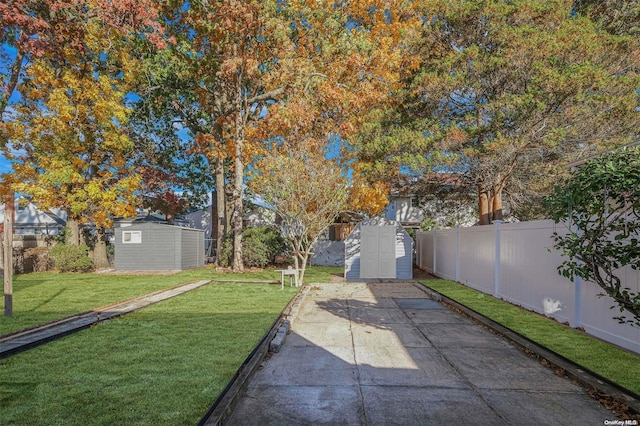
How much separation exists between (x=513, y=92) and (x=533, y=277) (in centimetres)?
851

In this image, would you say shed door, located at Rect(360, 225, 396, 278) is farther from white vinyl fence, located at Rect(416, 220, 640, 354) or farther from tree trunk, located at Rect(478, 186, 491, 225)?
tree trunk, located at Rect(478, 186, 491, 225)

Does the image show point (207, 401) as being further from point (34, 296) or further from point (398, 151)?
point (398, 151)

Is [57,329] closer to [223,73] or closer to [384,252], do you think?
[384,252]

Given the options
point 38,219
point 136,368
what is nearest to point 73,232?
point 38,219

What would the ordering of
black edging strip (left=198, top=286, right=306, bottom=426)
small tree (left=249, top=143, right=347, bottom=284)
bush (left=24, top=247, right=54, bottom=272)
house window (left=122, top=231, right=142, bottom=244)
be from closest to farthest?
black edging strip (left=198, top=286, right=306, bottom=426), small tree (left=249, top=143, right=347, bottom=284), bush (left=24, top=247, right=54, bottom=272), house window (left=122, top=231, right=142, bottom=244)

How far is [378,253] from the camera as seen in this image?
1498cm

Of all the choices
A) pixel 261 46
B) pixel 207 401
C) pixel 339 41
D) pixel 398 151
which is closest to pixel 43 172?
pixel 261 46

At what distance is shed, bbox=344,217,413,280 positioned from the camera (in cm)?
1484

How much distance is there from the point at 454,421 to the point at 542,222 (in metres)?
5.26

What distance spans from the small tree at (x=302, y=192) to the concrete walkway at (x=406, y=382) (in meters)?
5.75

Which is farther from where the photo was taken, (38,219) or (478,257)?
(38,219)

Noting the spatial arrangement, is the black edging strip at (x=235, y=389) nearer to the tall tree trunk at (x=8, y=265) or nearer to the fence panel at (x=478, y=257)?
the tall tree trunk at (x=8, y=265)

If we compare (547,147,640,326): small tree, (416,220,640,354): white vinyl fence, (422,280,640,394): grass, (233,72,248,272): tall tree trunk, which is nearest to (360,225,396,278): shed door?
(416,220,640,354): white vinyl fence

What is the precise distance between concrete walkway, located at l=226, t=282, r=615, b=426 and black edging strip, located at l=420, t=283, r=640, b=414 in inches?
5.5
